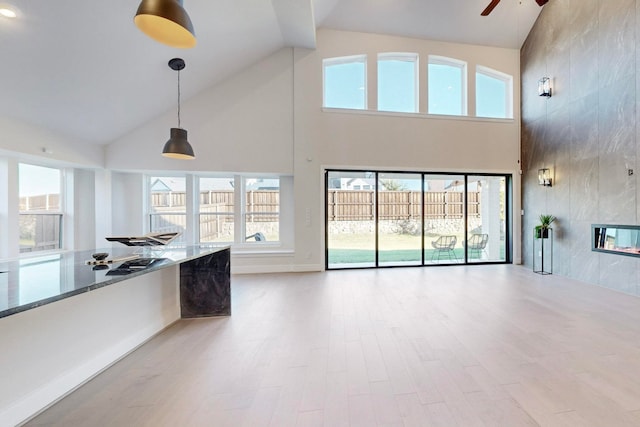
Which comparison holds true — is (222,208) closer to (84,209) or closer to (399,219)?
(84,209)

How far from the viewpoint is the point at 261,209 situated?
241 inches

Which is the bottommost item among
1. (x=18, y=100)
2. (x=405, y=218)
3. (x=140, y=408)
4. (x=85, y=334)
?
(x=140, y=408)

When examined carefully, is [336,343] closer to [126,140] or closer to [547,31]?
[126,140]

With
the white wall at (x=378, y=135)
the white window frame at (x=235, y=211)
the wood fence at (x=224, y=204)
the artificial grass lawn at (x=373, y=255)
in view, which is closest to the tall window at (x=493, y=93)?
the white wall at (x=378, y=135)

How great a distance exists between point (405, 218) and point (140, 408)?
574cm

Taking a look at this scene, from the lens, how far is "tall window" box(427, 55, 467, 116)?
6.30 metres

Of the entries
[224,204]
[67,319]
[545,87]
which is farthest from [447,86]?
[67,319]

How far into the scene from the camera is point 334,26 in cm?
578

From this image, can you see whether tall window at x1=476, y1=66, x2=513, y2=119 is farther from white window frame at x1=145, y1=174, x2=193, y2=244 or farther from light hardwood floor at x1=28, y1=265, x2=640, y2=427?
white window frame at x1=145, y1=174, x2=193, y2=244

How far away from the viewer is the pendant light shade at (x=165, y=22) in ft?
5.63

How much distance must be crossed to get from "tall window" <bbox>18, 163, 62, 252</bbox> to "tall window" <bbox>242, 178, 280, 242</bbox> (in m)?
3.36

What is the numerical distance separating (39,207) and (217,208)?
2914 millimetres

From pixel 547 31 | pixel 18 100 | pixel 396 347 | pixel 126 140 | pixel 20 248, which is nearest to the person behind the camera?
pixel 396 347

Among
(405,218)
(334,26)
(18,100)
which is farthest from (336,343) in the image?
(334,26)
